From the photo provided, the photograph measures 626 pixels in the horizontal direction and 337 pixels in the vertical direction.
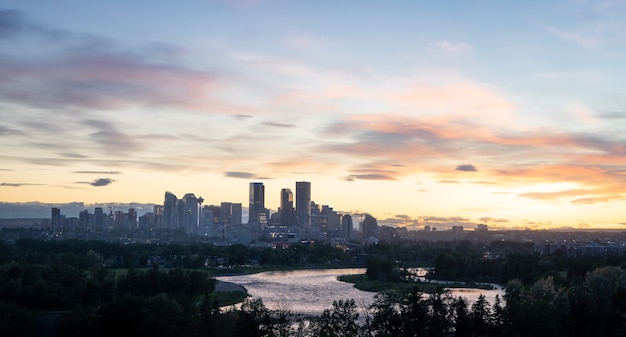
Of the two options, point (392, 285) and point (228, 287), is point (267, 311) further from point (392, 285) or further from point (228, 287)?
point (392, 285)

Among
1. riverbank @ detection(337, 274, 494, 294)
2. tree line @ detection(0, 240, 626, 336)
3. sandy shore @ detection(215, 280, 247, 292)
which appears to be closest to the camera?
tree line @ detection(0, 240, 626, 336)

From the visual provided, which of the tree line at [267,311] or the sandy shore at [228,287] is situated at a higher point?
the tree line at [267,311]

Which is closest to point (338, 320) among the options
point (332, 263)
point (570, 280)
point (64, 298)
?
point (64, 298)

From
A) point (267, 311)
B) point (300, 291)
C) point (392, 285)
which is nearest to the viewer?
point (267, 311)

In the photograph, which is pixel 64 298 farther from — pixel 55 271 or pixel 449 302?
pixel 449 302

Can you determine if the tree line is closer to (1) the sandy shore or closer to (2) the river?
(1) the sandy shore

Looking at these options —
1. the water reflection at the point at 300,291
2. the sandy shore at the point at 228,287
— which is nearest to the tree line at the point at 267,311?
the sandy shore at the point at 228,287

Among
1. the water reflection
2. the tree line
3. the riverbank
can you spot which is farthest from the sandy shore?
the riverbank

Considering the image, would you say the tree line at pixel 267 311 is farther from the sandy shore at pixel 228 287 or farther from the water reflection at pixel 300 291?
the water reflection at pixel 300 291

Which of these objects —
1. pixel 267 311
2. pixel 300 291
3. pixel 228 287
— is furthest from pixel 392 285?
pixel 267 311
